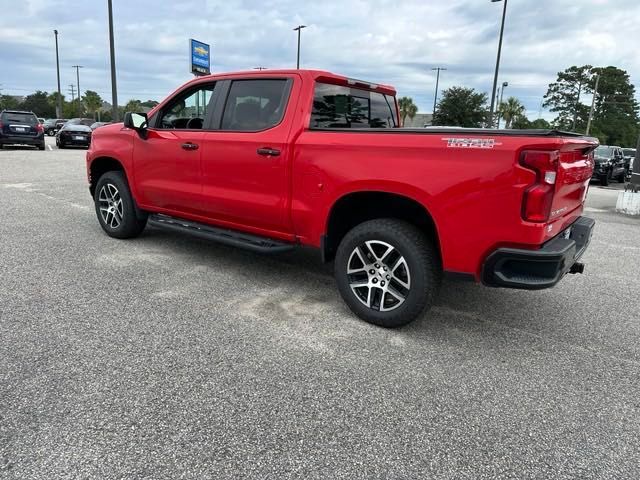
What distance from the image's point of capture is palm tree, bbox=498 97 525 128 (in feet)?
239

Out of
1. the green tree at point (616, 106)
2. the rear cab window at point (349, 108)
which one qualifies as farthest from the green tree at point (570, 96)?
the rear cab window at point (349, 108)

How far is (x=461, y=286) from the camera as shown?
4.68 meters

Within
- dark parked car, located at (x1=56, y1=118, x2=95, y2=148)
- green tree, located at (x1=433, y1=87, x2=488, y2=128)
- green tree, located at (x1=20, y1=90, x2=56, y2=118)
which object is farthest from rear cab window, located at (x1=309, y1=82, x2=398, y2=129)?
green tree, located at (x1=20, y1=90, x2=56, y2=118)

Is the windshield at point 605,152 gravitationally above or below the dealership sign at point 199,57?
below

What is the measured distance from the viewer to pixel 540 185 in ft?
9.24

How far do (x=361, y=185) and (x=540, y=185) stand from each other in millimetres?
1180

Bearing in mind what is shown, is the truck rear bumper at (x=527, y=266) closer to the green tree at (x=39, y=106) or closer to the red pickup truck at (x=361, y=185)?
the red pickup truck at (x=361, y=185)

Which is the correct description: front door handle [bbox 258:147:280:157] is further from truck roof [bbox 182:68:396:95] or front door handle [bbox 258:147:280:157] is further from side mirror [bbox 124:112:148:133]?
side mirror [bbox 124:112:148:133]

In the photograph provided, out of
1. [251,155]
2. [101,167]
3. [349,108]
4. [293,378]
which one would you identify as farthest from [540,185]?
[101,167]

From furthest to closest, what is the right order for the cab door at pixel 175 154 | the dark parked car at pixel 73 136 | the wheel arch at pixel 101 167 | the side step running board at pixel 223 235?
the dark parked car at pixel 73 136
the wheel arch at pixel 101 167
the cab door at pixel 175 154
the side step running board at pixel 223 235

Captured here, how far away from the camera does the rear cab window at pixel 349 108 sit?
13.1 feet

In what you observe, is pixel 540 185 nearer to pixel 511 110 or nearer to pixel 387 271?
pixel 387 271

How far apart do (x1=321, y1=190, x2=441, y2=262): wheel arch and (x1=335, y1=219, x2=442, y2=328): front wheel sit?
0.17 metres

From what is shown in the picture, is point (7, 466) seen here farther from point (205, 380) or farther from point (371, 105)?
point (371, 105)
